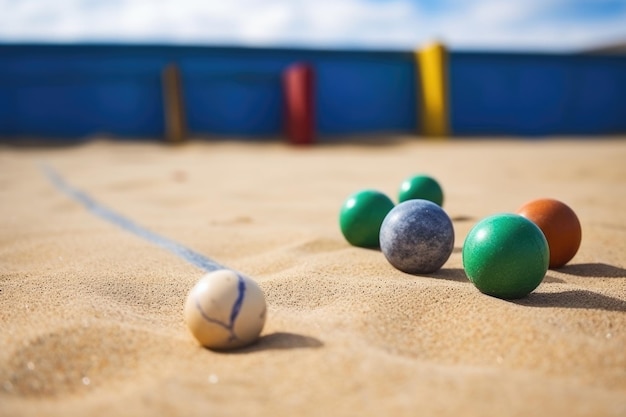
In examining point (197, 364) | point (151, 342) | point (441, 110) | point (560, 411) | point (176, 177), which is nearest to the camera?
point (560, 411)

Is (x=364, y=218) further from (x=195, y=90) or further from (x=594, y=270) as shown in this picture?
(x=195, y=90)

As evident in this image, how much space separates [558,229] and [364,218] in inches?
54.2

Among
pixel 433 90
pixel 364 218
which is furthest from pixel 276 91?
pixel 364 218

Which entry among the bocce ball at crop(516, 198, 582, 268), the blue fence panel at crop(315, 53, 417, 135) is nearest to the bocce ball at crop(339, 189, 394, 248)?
the bocce ball at crop(516, 198, 582, 268)

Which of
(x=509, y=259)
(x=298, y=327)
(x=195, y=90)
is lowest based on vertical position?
(x=298, y=327)

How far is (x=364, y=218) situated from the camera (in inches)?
178

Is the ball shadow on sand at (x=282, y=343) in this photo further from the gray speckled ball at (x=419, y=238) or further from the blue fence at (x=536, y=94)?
the blue fence at (x=536, y=94)

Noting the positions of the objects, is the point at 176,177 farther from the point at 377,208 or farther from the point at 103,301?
the point at 103,301

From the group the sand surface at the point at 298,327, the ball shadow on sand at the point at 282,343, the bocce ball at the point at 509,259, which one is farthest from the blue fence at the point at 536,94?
the ball shadow on sand at the point at 282,343

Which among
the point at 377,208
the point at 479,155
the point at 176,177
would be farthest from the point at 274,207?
the point at 479,155

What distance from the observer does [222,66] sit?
677 inches

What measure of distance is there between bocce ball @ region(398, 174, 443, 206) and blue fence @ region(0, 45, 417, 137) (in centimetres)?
1237

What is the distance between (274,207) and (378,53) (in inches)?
495

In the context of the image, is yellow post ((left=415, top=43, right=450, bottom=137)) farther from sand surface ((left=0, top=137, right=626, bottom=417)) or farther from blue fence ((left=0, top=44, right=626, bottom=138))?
sand surface ((left=0, top=137, right=626, bottom=417))
